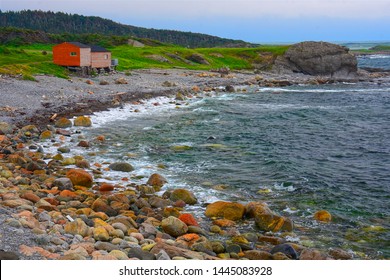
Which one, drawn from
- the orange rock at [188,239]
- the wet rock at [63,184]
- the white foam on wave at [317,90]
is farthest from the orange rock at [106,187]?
the white foam on wave at [317,90]

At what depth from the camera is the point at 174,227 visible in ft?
48.4

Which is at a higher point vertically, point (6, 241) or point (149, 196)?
point (6, 241)

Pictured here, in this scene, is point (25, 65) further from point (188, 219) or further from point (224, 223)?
point (224, 223)

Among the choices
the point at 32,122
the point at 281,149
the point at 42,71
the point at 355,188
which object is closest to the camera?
the point at 355,188

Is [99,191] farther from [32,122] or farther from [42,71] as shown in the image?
[42,71]

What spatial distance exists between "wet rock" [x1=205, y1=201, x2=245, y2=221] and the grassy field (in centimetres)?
3882

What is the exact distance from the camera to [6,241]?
1073 centimetres

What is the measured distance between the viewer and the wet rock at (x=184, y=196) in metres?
18.4

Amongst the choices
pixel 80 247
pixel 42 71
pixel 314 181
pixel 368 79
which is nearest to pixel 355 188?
pixel 314 181

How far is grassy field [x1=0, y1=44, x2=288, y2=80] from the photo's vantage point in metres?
58.3

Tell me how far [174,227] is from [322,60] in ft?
282

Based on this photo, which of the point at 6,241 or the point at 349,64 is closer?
the point at 6,241

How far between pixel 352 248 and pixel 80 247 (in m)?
8.56

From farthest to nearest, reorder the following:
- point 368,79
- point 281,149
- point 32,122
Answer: point 368,79, point 32,122, point 281,149
